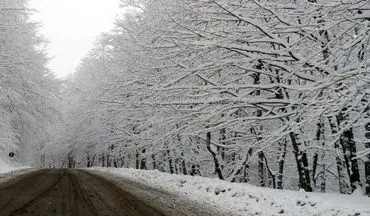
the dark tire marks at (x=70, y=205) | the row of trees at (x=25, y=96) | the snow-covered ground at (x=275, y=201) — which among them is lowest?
the snow-covered ground at (x=275, y=201)

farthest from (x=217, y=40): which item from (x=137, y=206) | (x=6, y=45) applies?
(x=6, y=45)

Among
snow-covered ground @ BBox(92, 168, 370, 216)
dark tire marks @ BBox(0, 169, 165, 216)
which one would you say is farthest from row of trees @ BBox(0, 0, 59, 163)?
snow-covered ground @ BBox(92, 168, 370, 216)

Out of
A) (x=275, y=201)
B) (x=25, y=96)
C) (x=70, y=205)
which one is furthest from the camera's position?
(x=25, y=96)

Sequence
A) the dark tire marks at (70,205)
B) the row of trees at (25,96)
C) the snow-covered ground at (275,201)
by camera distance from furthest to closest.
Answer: the row of trees at (25,96)
the snow-covered ground at (275,201)
the dark tire marks at (70,205)

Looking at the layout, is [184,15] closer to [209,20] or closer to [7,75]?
[209,20]

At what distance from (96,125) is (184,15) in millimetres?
27929

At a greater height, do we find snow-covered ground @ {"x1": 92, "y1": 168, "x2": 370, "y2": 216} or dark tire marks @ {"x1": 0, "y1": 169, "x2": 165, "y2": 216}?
dark tire marks @ {"x1": 0, "y1": 169, "x2": 165, "y2": 216}

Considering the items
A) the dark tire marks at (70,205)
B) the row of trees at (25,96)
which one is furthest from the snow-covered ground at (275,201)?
the row of trees at (25,96)

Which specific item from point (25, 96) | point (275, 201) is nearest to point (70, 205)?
point (275, 201)

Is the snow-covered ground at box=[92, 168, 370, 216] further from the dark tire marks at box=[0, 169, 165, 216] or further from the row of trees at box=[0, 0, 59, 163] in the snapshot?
the row of trees at box=[0, 0, 59, 163]

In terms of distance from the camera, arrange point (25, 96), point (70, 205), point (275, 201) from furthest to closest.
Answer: point (25, 96) → point (275, 201) → point (70, 205)

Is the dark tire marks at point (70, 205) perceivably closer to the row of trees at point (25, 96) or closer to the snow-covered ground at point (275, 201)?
the snow-covered ground at point (275, 201)

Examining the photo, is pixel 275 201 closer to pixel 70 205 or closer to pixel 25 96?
pixel 70 205

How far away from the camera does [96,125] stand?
123ft
